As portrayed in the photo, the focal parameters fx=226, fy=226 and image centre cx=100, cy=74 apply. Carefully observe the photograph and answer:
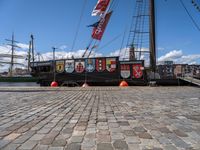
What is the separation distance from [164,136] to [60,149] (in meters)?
1.58

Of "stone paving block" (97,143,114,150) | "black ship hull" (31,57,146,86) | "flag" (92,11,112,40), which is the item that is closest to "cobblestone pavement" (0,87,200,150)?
"stone paving block" (97,143,114,150)

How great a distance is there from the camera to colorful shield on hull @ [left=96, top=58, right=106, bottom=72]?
2176cm

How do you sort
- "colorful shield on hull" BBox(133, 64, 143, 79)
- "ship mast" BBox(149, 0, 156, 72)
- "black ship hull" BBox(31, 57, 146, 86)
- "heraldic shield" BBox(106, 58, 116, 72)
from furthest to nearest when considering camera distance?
1. "heraldic shield" BBox(106, 58, 116, 72)
2. "black ship hull" BBox(31, 57, 146, 86)
3. "colorful shield on hull" BBox(133, 64, 143, 79)
4. "ship mast" BBox(149, 0, 156, 72)

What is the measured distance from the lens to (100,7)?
76.6 ft

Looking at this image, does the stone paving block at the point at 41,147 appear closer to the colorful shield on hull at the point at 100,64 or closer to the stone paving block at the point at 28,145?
the stone paving block at the point at 28,145

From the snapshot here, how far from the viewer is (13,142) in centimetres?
311

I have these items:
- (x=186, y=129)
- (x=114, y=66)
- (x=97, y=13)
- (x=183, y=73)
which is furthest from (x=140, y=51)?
(x=186, y=129)

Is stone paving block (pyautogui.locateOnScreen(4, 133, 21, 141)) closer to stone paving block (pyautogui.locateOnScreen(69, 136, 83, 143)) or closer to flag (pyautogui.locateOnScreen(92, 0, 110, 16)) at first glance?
stone paving block (pyautogui.locateOnScreen(69, 136, 83, 143))

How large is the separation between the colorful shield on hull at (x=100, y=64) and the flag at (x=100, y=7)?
5.00 m

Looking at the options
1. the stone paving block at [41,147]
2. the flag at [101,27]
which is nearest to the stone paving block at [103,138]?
the stone paving block at [41,147]

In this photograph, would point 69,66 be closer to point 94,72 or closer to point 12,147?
point 94,72

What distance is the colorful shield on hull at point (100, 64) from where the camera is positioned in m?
21.8

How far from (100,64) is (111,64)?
3.66ft

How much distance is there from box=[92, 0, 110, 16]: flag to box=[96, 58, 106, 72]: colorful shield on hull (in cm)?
500
